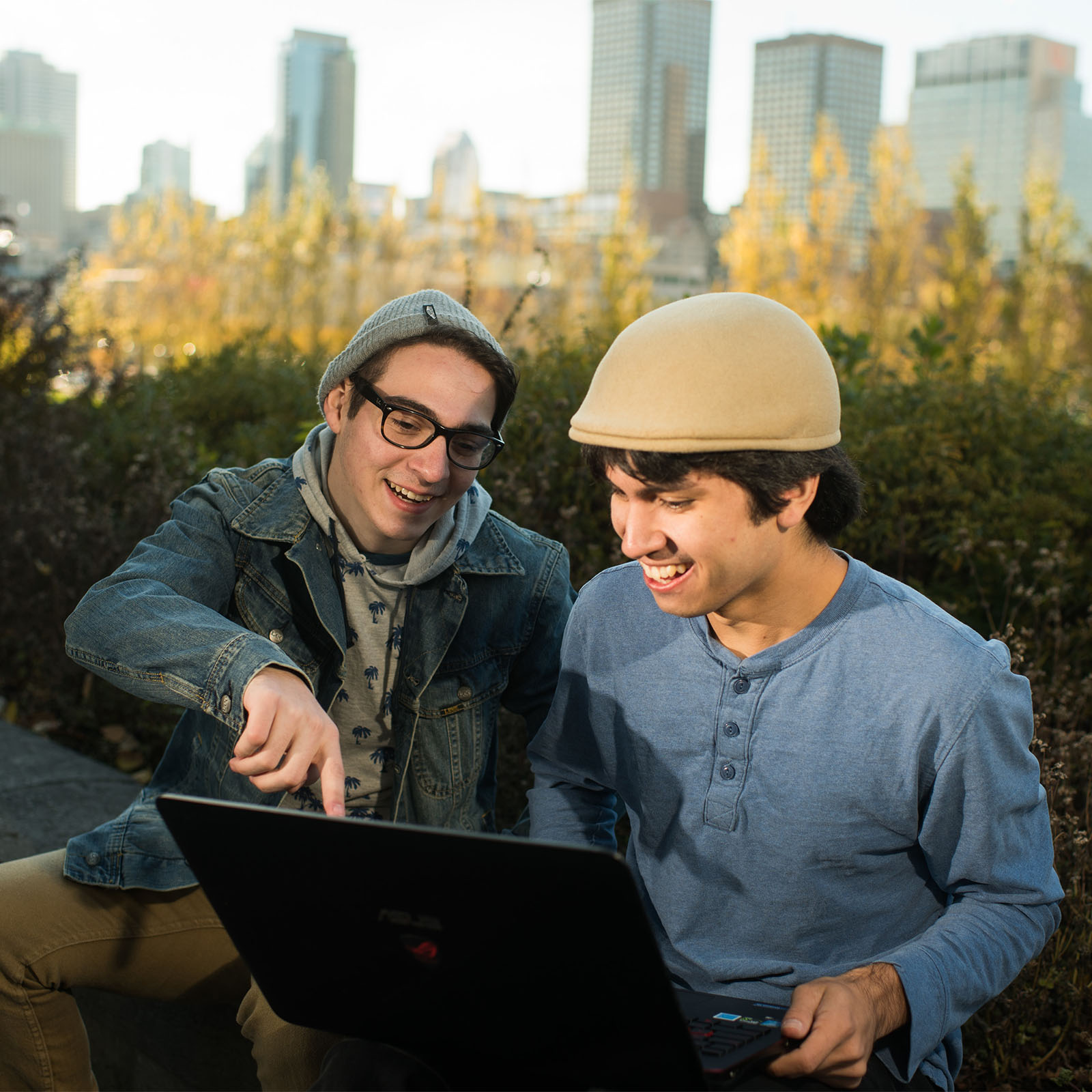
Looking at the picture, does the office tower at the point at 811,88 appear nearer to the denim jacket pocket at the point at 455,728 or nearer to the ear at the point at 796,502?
the denim jacket pocket at the point at 455,728

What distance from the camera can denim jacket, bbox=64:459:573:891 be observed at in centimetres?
250

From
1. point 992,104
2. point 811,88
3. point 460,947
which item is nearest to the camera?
point 460,947

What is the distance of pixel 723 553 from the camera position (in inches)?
74.6

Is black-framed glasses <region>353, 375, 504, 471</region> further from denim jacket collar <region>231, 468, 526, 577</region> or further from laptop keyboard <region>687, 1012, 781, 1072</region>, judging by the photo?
laptop keyboard <region>687, 1012, 781, 1072</region>

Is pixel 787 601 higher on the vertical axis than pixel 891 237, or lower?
lower

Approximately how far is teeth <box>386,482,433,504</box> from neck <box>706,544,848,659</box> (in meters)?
0.75

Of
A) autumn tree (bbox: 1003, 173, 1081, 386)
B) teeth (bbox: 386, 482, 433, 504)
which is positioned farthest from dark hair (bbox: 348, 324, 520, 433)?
autumn tree (bbox: 1003, 173, 1081, 386)

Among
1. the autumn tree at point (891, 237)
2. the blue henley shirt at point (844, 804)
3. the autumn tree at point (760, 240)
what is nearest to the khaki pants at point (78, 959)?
the blue henley shirt at point (844, 804)

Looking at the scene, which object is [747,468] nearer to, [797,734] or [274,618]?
[797,734]

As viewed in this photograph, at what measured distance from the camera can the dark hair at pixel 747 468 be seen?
5.97 ft

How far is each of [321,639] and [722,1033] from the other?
4.14 ft

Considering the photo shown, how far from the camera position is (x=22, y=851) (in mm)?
3480

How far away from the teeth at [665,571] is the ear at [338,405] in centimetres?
94

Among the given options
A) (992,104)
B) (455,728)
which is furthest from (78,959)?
(992,104)
